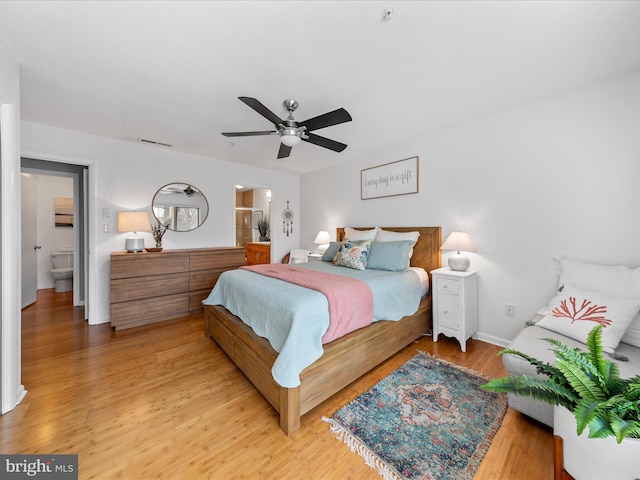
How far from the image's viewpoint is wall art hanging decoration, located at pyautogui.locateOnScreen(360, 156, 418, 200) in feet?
11.1

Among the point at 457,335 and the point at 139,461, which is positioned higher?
the point at 457,335

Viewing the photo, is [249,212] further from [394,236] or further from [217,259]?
[394,236]

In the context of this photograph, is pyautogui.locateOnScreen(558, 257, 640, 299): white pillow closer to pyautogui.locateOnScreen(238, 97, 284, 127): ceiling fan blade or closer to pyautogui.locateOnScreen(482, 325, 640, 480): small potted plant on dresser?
pyautogui.locateOnScreen(482, 325, 640, 480): small potted plant on dresser

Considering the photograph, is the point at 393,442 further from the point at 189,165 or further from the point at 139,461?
the point at 189,165

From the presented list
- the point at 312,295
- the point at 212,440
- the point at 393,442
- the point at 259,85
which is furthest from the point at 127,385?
the point at 259,85

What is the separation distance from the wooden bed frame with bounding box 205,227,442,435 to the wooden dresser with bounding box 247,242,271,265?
2.76 m

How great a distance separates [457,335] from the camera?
8.50ft

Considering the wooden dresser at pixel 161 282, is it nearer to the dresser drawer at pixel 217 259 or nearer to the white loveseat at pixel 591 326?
the dresser drawer at pixel 217 259

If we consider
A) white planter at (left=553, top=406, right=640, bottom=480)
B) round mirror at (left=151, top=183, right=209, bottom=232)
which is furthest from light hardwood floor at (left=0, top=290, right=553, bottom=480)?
round mirror at (left=151, top=183, right=209, bottom=232)

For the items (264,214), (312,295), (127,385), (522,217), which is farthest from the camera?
(264,214)

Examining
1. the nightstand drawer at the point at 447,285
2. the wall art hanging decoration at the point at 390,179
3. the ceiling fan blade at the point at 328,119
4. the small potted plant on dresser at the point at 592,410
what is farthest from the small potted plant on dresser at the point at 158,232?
the small potted plant on dresser at the point at 592,410

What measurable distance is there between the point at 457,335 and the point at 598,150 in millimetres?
2060

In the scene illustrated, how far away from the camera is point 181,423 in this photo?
1.59 m

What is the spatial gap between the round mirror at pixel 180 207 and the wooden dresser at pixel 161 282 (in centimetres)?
61
